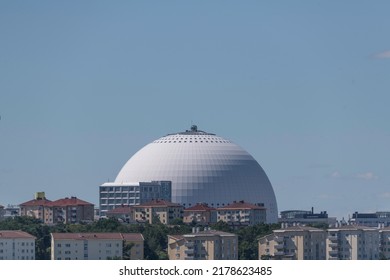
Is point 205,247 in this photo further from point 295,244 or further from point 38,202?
point 38,202

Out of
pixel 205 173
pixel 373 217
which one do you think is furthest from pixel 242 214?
pixel 373 217

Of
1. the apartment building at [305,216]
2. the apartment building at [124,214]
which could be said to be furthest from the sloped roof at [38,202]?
the apartment building at [305,216]

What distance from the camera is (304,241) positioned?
253ft

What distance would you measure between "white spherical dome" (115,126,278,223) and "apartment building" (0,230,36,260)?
64.6m

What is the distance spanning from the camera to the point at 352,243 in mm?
77188

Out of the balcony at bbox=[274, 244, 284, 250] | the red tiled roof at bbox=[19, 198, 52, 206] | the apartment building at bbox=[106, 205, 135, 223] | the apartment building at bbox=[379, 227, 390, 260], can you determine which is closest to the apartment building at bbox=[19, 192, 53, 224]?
the red tiled roof at bbox=[19, 198, 52, 206]

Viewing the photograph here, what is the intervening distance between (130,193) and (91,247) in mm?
65942

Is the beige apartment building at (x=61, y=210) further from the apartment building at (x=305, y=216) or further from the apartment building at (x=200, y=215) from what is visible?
the apartment building at (x=305, y=216)

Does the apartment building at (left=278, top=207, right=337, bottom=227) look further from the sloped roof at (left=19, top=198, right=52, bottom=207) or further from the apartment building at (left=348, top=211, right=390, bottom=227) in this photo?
the sloped roof at (left=19, top=198, right=52, bottom=207)

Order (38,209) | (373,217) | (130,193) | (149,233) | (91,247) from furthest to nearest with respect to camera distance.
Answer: (373,217) < (130,193) < (38,209) < (149,233) < (91,247)

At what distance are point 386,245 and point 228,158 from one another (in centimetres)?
6078

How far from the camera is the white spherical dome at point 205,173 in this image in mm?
140000

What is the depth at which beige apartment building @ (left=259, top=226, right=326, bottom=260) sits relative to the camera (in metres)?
74.9

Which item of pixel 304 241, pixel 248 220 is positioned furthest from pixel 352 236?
pixel 248 220
